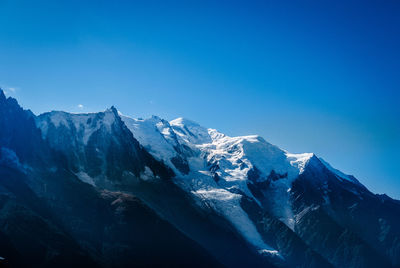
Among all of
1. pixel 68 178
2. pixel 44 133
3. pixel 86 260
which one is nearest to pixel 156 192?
pixel 68 178

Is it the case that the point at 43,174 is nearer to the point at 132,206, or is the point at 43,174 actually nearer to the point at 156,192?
the point at 132,206

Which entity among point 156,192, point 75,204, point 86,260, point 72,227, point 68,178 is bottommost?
point 86,260

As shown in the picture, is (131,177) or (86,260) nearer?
(86,260)

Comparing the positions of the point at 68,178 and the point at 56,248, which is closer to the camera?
the point at 56,248

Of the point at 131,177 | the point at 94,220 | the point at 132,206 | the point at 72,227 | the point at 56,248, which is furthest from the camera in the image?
the point at 131,177

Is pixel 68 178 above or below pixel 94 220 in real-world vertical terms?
above

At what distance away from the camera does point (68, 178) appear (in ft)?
530

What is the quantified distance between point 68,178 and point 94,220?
2889cm

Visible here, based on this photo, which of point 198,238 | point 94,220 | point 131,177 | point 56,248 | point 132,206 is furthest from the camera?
point 131,177

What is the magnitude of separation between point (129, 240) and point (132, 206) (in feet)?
66.1

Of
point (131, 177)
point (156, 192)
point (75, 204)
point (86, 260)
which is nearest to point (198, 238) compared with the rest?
point (156, 192)

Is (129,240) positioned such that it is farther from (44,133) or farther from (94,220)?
(44,133)

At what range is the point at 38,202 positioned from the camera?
136000mm

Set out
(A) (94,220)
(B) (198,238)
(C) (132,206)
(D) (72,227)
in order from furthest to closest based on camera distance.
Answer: (B) (198,238) < (C) (132,206) < (A) (94,220) < (D) (72,227)
